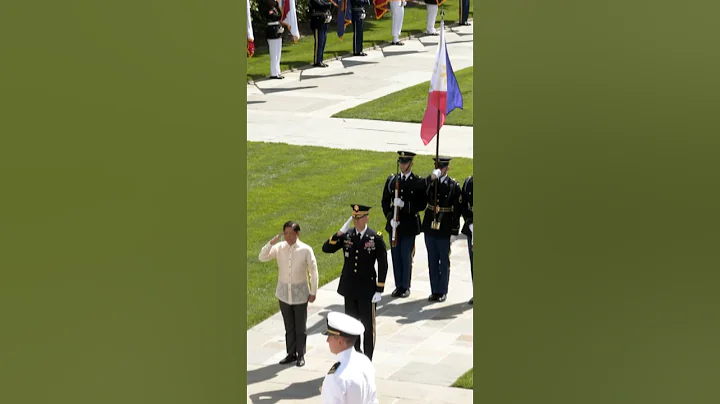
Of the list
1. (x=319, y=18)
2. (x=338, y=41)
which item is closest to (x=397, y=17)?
(x=338, y=41)

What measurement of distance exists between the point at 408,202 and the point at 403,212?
4.4 inches

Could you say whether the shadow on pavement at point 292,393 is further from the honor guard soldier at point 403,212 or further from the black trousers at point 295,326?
the honor guard soldier at point 403,212

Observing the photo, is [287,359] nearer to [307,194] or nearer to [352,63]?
[307,194]

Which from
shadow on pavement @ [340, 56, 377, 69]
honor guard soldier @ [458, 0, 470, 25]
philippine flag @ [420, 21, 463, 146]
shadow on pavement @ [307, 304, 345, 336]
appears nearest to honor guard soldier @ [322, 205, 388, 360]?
shadow on pavement @ [307, 304, 345, 336]

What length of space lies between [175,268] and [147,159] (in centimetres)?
28

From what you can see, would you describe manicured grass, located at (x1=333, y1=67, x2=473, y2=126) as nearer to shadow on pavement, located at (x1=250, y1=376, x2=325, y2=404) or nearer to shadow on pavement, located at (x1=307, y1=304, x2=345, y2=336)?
shadow on pavement, located at (x1=307, y1=304, x2=345, y2=336)

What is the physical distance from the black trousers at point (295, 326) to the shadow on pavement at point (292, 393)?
15.2 inches

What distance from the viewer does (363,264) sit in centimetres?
931

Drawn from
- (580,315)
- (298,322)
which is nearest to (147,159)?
(580,315)

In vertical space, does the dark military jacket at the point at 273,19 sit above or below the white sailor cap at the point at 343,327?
above

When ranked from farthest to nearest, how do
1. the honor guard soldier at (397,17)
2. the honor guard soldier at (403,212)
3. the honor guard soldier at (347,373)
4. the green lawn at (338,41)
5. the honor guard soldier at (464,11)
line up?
the honor guard soldier at (464,11) → the honor guard soldier at (397,17) → the green lawn at (338,41) → the honor guard soldier at (403,212) → the honor guard soldier at (347,373)

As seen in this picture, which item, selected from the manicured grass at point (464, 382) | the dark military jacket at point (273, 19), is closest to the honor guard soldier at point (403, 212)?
the manicured grass at point (464, 382)

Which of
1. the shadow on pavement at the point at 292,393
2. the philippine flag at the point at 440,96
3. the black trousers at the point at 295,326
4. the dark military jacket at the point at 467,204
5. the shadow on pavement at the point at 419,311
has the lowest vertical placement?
the shadow on pavement at the point at 292,393

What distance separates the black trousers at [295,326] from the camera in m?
9.36
